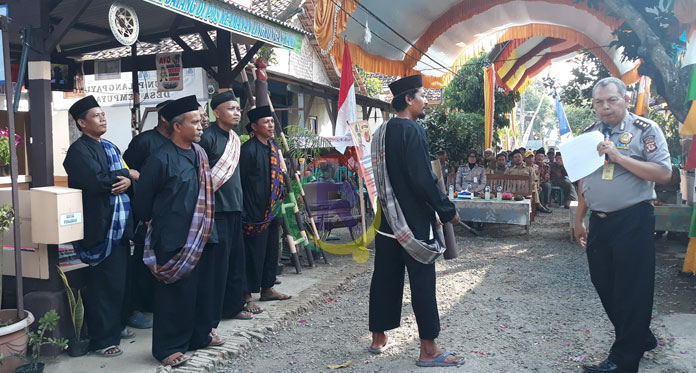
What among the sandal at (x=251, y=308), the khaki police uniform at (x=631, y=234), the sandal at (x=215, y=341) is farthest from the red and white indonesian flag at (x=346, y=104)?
the khaki police uniform at (x=631, y=234)

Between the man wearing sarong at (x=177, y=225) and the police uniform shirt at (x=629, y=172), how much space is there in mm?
2519

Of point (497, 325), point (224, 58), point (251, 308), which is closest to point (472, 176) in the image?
point (224, 58)

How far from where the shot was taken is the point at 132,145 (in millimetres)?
4535

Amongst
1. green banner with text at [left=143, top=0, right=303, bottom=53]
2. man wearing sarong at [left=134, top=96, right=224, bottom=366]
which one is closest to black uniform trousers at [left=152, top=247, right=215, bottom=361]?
man wearing sarong at [left=134, top=96, right=224, bottom=366]

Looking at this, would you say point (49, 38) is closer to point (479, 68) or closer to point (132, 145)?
point (132, 145)

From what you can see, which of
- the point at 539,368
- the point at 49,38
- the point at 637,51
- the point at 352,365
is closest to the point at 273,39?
the point at 49,38

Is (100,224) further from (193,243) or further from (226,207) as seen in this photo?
(226,207)

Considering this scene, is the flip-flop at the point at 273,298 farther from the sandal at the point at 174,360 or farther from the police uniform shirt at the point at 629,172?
the police uniform shirt at the point at 629,172

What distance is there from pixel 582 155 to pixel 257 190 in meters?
2.69

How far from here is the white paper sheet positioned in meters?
3.45

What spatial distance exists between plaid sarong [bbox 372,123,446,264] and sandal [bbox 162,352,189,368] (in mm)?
1637

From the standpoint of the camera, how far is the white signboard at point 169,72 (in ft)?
20.8

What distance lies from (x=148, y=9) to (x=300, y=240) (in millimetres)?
2993

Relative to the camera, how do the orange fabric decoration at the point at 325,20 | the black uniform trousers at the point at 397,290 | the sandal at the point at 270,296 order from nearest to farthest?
the black uniform trousers at the point at 397,290 → the sandal at the point at 270,296 → the orange fabric decoration at the point at 325,20
